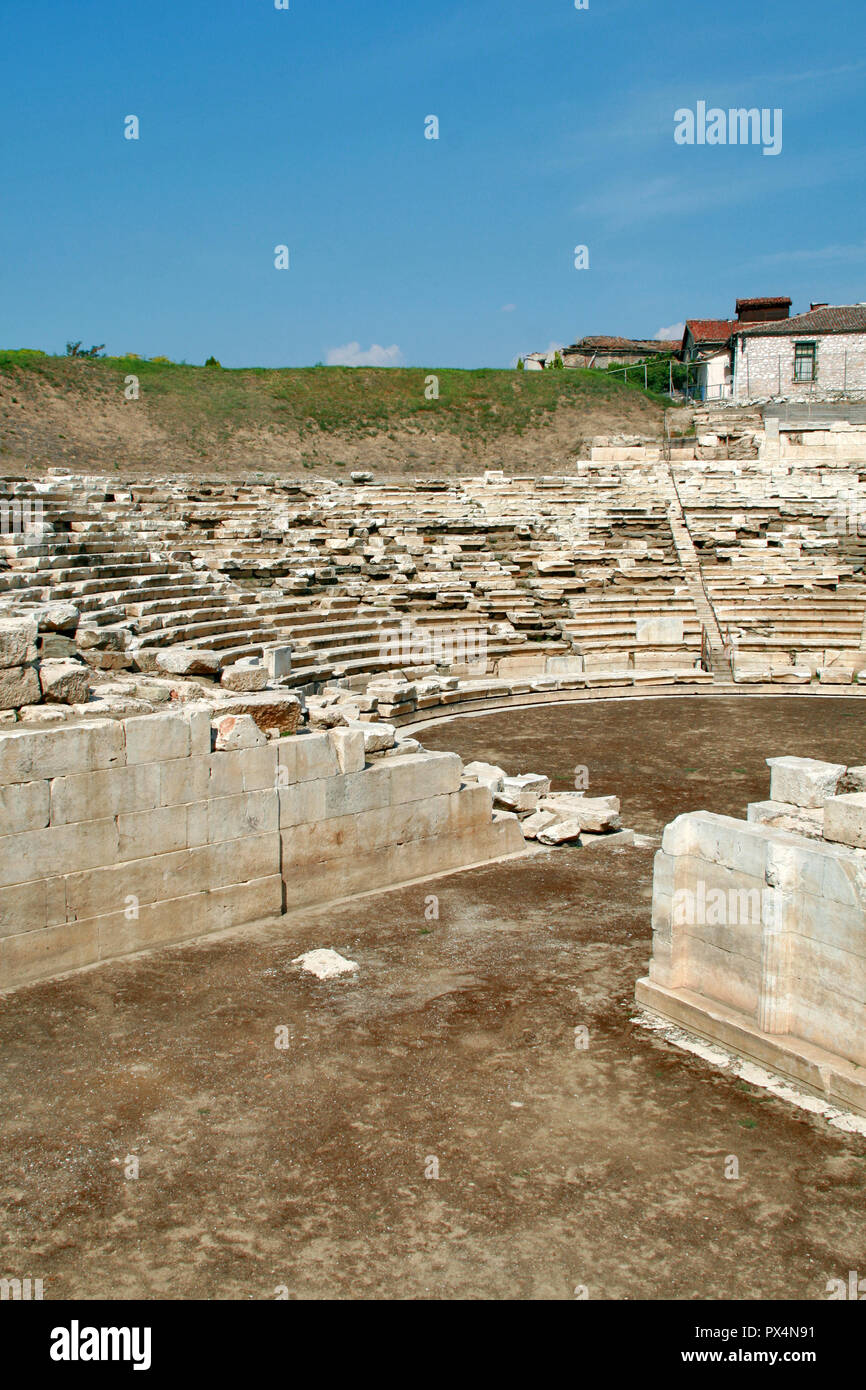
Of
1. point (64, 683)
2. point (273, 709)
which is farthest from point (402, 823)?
point (64, 683)

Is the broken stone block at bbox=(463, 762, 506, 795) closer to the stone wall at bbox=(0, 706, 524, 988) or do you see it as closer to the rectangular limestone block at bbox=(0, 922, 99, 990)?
the stone wall at bbox=(0, 706, 524, 988)

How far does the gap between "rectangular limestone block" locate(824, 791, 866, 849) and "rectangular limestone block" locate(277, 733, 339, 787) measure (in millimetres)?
3778

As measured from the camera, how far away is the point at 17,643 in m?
7.44

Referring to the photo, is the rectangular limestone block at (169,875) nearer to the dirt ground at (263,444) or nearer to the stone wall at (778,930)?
the stone wall at (778,930)

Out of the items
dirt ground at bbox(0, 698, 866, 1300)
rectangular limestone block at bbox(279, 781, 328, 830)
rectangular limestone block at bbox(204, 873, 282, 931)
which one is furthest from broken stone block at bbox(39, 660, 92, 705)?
dirt ground at bbox(0, 698, 866, 1300)

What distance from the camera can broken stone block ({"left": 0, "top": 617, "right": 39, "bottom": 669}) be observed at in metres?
7.33

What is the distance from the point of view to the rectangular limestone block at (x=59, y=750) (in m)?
6.46

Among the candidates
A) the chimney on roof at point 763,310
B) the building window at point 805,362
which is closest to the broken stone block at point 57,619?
the building window at point 805,362

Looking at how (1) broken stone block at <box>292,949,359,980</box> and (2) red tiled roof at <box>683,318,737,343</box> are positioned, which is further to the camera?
(2) red tiled roof at <box>683,318,737,343</box>

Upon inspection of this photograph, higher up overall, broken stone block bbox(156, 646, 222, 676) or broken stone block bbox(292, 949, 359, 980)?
broken stone block bbox(156, 646, 222, 676)

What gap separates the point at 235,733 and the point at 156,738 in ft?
2.03

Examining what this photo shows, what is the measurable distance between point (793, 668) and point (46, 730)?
1496 cm

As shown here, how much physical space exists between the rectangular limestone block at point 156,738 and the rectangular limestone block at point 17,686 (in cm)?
80

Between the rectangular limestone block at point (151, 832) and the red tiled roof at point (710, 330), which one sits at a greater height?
the red tiled roof at point (710, 330)
